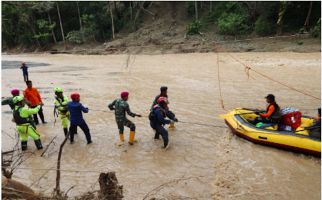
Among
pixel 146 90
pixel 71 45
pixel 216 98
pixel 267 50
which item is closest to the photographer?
pixel 216 98

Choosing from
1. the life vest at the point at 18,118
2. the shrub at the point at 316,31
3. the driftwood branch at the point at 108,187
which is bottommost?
the driftwood branch at the point at 108,187

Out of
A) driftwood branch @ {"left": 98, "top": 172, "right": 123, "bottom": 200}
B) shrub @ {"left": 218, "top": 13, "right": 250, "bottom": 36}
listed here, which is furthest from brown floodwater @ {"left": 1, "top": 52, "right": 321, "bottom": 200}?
shrub @ {"left": 218, "top": 13, "right": 250, "bottom": 36}

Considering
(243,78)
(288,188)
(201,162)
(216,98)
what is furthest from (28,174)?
(243,78)

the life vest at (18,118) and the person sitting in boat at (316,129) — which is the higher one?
the life vest at (18,118)

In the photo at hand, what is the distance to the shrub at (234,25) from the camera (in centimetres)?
2722

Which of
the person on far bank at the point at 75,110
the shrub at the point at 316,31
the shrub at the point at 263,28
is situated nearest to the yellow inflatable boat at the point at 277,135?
the person on far bank at the point at 75,110

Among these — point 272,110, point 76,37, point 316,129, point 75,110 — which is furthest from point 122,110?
point 76,37

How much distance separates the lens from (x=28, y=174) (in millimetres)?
7230

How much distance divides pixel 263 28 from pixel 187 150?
67.2ft

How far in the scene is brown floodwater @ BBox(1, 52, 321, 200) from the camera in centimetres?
645

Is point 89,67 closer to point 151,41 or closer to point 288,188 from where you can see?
point 151,41

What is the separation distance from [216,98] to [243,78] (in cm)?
380

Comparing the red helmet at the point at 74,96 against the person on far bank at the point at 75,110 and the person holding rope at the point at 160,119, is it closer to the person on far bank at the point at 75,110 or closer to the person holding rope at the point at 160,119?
the person on far bank at the point at 75,110

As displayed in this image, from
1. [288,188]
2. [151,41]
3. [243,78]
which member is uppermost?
[151,41]
